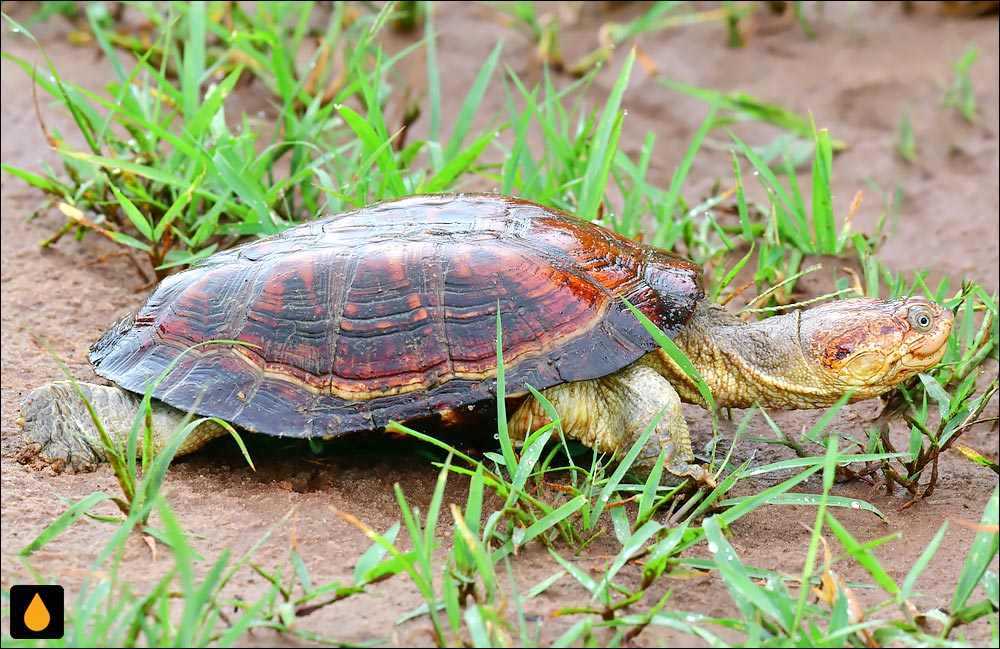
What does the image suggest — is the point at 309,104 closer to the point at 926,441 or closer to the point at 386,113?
the point at 386,113

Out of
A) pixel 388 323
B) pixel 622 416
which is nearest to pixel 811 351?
pixel 622 416

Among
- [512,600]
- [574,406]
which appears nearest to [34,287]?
[574,406]

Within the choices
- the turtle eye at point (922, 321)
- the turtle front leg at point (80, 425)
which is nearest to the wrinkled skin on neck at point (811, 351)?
the turtle eye at point (922, 321)

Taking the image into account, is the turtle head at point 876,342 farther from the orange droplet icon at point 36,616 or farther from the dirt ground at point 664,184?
the orange droplet icon at point 36,616

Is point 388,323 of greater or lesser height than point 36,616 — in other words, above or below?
above

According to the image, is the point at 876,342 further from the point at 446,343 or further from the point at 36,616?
the point at 36,616

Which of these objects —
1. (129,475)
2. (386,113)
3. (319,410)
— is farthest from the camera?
(386,113)
